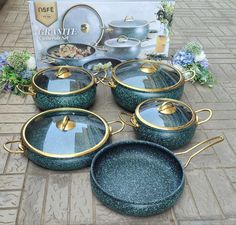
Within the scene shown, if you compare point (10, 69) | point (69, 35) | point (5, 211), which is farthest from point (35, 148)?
point (69, 35)

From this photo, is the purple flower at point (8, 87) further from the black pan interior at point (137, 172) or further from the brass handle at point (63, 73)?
the black pan interior at point (137, 172)

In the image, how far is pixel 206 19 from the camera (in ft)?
9.55

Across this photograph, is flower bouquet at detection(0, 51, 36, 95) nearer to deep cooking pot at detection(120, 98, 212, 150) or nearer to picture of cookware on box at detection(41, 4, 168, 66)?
picture of cookware on box at detection(41, 4, 168, 66)

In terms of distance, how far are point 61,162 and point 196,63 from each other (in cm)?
107

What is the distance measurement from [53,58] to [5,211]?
96cm

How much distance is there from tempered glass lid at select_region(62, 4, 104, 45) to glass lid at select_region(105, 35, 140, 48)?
0.11m

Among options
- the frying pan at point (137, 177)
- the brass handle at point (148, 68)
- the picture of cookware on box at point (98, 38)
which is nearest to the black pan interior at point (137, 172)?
the frying pan at point (137, 177)

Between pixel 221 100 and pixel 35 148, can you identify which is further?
pixel 221 100

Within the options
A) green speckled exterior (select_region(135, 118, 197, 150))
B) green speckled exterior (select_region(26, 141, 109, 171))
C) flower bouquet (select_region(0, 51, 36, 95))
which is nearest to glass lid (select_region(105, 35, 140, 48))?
flower bouquet (select_region(0, 51, 36, 95))

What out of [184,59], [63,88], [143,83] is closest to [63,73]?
[63,88]

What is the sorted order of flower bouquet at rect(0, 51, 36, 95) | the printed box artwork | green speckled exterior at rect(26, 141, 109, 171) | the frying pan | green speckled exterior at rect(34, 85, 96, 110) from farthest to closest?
the printed box artwork < flower bouquet at rect(0, 51, 36, 95) < green speckled exterior at rect(34, 85, 96, 110) < green speckled exterior at rect(26, 141, 109, 171) < the frying pan

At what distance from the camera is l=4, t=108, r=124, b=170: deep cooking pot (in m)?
1.19

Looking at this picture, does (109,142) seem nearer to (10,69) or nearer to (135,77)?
(135,77)

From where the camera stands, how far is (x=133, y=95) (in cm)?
151
